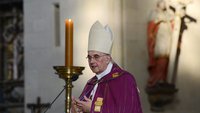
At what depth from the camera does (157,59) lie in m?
7.84

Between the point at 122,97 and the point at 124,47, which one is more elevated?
the point at 124,47

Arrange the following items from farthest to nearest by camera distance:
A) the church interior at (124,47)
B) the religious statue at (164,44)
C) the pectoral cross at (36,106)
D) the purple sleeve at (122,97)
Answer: the pectoral cross at (36,106)
the church interior at (124,47)
the religious statue at (164,44)
the purple sleeve at (122,97)

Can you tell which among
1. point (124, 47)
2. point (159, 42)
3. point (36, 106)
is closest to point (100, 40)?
point (159, 42)

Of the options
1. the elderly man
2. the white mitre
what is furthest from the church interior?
the elderly man

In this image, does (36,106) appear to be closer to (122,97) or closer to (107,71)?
(107,71)

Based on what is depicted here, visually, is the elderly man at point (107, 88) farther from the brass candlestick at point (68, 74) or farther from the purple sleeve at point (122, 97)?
the brass candlestick at point (68, 74)

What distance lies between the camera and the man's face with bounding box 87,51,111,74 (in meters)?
3.86

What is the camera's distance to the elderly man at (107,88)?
3.85 meters

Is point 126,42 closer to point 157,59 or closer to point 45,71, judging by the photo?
point 157,59

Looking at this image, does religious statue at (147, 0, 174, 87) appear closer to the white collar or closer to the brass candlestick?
the white collar

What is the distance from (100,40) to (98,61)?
207mm

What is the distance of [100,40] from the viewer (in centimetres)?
404

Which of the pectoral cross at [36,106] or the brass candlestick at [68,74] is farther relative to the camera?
the pectoral cross at [36,106]

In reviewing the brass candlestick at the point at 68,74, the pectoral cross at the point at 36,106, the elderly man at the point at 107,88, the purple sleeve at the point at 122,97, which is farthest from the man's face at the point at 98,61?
the pectoral cross at the point at 36,106
